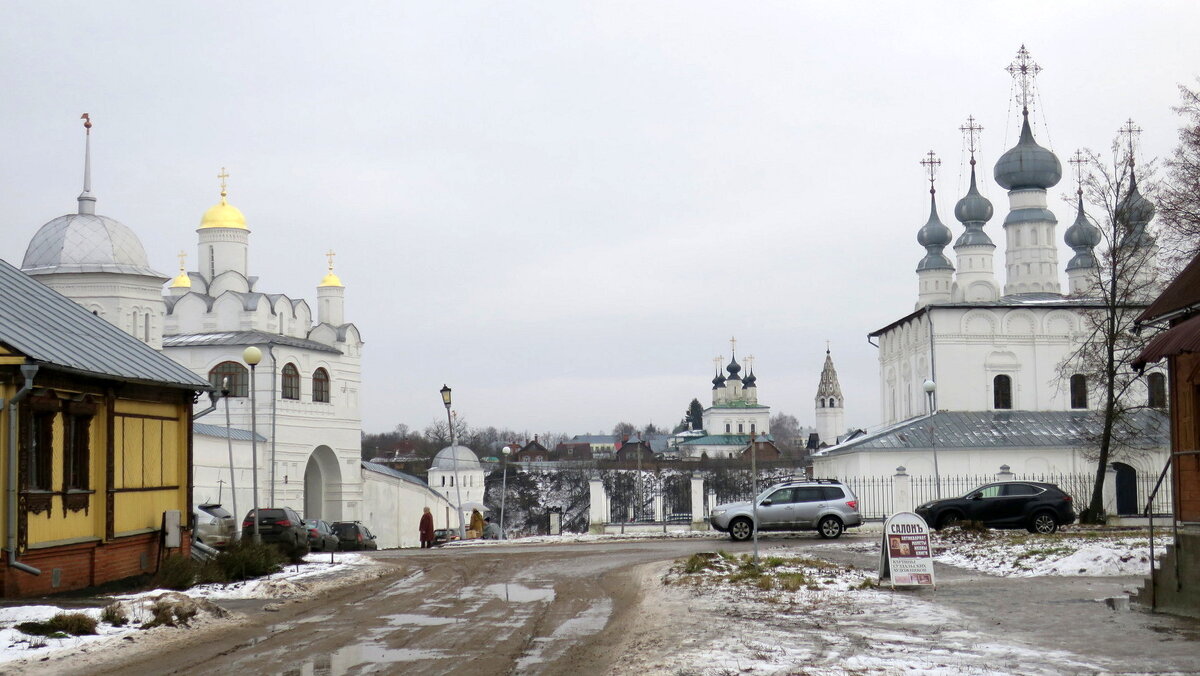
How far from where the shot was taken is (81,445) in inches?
674

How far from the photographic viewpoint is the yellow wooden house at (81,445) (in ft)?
50.1

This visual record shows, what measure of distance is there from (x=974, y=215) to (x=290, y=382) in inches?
1238

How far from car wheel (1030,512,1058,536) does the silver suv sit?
389 centimetres

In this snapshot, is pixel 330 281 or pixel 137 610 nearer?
pixel 137 610

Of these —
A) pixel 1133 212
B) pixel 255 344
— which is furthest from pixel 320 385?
pixel 1133 212

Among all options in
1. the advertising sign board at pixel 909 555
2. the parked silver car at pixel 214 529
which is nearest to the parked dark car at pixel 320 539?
the parked silver car at pixel 214 529

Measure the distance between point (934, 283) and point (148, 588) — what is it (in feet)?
165

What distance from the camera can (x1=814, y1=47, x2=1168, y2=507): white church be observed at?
50.0 m

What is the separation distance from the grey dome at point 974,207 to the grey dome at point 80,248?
3553 centimetres

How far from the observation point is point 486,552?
2872cm

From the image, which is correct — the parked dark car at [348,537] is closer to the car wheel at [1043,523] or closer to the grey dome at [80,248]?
the grey dome at [80,248]

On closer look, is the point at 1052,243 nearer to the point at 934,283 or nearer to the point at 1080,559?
the point at 934,283

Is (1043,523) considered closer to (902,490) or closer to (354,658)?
(902,490)

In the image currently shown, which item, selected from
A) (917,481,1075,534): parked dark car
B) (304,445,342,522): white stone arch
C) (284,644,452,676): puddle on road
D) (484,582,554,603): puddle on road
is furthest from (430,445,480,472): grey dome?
(284,644,452,676): puddle on road
